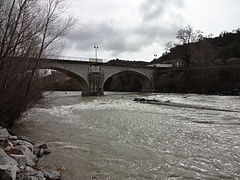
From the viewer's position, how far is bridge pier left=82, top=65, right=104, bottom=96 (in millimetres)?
55469

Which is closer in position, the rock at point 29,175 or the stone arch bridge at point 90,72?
the rock at point 29,175

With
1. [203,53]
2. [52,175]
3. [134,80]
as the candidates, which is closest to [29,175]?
[52,175]

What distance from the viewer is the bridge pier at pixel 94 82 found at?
5547 centimetres

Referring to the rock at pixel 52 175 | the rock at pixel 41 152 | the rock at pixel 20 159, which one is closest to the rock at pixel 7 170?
the rock at pixel 20 159

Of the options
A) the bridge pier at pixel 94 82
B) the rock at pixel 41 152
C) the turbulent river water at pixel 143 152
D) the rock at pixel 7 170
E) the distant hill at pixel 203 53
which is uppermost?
the distant hill at pixel 203 53

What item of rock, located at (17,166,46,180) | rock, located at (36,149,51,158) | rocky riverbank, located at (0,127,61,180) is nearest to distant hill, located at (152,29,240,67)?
rock, located at (36,149,51,158)

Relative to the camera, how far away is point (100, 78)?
56812 mm

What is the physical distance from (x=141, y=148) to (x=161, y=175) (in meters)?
2.75

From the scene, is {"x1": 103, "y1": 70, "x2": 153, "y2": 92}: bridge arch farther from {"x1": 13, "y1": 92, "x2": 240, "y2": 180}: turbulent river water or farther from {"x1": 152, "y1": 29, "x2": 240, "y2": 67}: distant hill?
{"x1": 13, "y1": 92, "x2": 240, "y2": 180}: turbulent river water

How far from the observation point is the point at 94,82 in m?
56.0

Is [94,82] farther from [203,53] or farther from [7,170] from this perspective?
[7,170]

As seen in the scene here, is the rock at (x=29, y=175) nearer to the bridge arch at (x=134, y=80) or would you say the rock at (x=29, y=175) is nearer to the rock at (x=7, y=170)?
the rock at (x=7, y=170)

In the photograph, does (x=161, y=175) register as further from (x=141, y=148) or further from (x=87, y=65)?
(x=87, y=65)

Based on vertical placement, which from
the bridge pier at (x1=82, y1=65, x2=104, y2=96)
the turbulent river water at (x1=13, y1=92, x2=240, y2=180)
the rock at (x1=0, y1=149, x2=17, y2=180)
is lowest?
the turbulent river water at (x1=13, y1=92, x2=240, y2=180)
